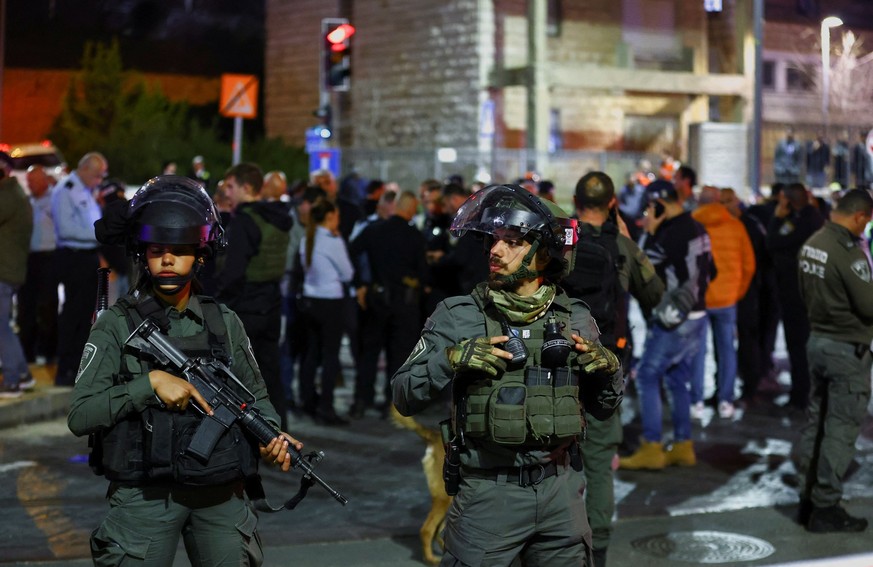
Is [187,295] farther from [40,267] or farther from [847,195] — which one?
[40,267]

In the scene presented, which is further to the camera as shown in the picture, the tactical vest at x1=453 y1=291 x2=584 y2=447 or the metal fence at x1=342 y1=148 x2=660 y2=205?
the metal fence at x1=342 y1=148 x2=660 y2=205

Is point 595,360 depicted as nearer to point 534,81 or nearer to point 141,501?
point 141,501

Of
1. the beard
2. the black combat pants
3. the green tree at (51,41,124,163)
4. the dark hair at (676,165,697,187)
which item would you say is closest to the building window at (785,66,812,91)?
the green tree at (51,41,124,163)

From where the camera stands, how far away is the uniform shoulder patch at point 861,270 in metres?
6.97

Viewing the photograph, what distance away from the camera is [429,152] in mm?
26953

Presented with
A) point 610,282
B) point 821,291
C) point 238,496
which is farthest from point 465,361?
point 821,291

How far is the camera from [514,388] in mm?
4094

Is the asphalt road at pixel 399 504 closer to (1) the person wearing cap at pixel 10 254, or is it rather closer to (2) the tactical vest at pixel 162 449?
(1) the person wearing cap at pixel 10 254

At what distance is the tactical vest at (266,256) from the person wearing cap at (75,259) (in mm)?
2872

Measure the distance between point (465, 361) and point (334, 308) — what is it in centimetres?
647

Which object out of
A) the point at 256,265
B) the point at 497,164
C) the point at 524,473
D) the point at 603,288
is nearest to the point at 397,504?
the point at 256,265

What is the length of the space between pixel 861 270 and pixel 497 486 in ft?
12.2

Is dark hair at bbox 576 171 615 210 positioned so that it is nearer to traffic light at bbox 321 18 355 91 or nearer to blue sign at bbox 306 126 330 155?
traffic light at bbox 321 18 355 91

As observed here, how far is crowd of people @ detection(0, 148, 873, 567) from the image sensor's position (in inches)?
160
